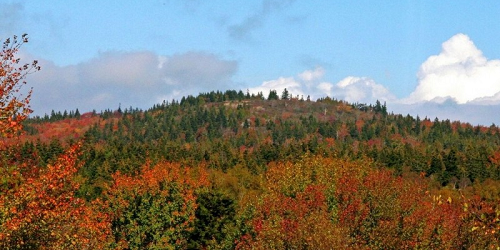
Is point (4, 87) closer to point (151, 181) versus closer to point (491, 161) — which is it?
point (151, 181)

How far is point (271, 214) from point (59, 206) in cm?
4327

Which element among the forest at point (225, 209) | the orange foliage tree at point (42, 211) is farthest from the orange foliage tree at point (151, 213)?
the orange foliage tree at point (42, 211)

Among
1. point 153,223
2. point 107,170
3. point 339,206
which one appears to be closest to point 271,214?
point 339,206

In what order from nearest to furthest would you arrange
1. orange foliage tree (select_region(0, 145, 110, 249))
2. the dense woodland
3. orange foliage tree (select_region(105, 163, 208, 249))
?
orange foliage tree (select_region(0, 145, 110, 249)) < the dense woodland < orange foliage tree (select_region(105, 163, 208, 249))

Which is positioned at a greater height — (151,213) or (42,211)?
(42,211)

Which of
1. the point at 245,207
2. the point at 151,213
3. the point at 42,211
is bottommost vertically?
the point at 151,213

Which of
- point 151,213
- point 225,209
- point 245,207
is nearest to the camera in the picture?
point 245,207

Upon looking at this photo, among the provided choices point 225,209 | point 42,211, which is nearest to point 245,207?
point 225,209

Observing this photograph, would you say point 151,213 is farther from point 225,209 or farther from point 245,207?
point 245,207

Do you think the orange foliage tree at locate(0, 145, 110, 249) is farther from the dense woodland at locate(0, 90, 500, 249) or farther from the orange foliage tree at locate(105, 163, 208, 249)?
the orange foliage tree at locate(105, 163, 208, 249)

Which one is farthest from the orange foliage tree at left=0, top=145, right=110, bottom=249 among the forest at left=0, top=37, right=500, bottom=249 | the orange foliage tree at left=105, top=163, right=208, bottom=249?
the orange foliage tree at left=105, top=163, right=208, bottom=249

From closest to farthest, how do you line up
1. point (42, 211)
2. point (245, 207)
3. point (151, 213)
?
point (42, 211), point (245, 207), point (151, 213)

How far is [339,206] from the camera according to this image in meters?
70.0

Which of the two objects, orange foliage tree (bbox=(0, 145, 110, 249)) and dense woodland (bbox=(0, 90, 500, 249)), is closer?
orange foliage tree (bbox=(0, 145, 110, 249))
